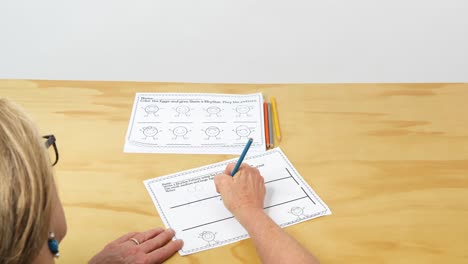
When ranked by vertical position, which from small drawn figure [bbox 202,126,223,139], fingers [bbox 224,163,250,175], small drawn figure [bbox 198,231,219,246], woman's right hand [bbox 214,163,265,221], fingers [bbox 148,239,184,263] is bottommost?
fingers [bbox 148,239,184,263]

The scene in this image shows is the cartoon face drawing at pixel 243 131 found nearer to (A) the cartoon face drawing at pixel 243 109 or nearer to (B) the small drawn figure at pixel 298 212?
(A) the cartoon face drawing at pixel 243 109

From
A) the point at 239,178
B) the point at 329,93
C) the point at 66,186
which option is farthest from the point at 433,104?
the point at 66,186

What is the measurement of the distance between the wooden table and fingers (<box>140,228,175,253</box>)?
0.13 feet

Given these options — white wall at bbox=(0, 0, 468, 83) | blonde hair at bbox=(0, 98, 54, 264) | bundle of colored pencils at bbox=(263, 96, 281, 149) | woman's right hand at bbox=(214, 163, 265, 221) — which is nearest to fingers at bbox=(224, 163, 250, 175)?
woman's right hand at bbox=(214, 163, 265, 221)

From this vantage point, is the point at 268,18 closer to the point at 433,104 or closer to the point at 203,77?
the point at 203,77

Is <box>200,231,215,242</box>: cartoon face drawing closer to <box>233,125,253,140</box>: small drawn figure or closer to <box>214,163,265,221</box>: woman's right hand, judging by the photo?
<box>214,163,265,221</box>: woman's right hand

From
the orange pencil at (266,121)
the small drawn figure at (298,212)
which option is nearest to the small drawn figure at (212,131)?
the orange pencil at (266,121)

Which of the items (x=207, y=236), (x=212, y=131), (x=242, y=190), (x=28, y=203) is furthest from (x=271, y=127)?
(x=28, y=203)

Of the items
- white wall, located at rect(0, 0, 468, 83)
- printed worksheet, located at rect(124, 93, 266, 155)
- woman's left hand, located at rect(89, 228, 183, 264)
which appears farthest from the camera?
white wall, located at rect(0, 0, 468, 83)

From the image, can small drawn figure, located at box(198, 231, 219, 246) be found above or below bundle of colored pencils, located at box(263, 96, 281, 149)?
below

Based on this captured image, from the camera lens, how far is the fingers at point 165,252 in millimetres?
844

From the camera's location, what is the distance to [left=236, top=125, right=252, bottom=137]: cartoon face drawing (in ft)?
3.66

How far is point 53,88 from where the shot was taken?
124 cm

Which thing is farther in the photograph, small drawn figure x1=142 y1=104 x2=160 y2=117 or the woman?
small drawn figure x1=142 y1=104 x2=160 y2=117
